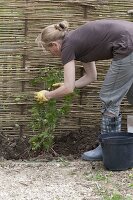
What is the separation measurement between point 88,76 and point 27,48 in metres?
0.85

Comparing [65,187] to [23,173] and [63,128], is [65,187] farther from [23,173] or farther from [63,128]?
[63,128]

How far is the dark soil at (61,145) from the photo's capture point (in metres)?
5.60

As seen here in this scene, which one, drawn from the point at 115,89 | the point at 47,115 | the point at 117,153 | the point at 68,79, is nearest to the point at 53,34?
the point at 68,79

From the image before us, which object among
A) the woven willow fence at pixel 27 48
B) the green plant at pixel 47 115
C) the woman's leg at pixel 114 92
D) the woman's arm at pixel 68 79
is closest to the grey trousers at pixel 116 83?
the woman's leg at pixel 114 92

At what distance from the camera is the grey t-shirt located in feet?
15.7

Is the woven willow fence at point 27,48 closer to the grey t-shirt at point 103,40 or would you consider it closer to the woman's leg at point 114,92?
the woman's leg at point 114,92

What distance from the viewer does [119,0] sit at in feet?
18.5

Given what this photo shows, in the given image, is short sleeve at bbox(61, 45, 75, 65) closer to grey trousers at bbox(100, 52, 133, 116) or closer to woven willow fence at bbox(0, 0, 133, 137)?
grey trousers at bbox(100, 52, 133, 116)

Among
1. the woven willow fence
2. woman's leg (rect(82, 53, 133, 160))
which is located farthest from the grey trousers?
the woven willow fence

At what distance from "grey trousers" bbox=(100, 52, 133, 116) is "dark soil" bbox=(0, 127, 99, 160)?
29.4 inches

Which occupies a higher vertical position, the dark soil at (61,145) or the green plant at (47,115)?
the green plant at (47,115)

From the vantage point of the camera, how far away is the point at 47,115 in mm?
5359

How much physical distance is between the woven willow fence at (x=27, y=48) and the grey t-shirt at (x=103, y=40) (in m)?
0.80

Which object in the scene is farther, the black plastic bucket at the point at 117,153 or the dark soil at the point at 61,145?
the dark soil at the point at 61,145
